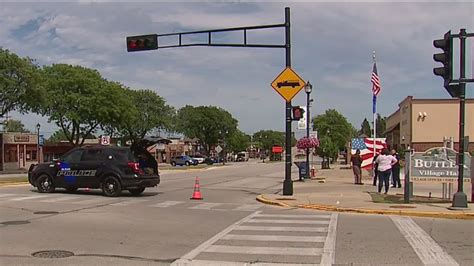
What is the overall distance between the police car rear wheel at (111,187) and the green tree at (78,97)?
4161 centimetres

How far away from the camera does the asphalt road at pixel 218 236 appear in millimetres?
8891

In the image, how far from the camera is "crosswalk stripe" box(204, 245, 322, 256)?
9.35 metres

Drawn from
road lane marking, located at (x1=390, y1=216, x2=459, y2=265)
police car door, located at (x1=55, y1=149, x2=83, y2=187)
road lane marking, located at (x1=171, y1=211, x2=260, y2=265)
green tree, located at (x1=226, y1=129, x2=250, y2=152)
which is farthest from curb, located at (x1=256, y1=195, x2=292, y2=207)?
green tree, located at (x1=226, y1=129, x2=250, y2=152)

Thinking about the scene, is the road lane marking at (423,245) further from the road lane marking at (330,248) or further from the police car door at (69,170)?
the police car door at (69,170)

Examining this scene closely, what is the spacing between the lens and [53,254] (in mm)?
9109

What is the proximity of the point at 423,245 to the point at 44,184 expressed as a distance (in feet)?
50.3

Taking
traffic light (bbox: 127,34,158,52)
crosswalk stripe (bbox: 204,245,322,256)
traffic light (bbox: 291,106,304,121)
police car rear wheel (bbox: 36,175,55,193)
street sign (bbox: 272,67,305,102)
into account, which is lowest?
crosswalk stripe (bbox: 204,245,322,256)

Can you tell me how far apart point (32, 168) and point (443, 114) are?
46911mm

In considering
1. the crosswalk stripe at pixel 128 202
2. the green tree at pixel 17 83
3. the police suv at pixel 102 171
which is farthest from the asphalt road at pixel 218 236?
the green tree at pixel 17 83

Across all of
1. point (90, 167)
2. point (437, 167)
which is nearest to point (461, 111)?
point (437, 167)

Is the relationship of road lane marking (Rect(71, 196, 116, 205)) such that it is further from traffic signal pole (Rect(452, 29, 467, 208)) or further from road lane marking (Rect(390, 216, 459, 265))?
traffic signal pole (Rect(452, 29, 467, 208))

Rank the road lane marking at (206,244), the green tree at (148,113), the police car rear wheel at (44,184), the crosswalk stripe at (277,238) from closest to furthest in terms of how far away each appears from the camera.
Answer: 1. the road lane marking at (206,244)
2. the crosswalk stripe at (277,238)
3. the police car rear wheel at (44,184)
4. the green tree at (148,113)

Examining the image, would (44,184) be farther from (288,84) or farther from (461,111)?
(461,111)

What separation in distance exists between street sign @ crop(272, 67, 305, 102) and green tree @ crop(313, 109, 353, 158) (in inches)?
2220
